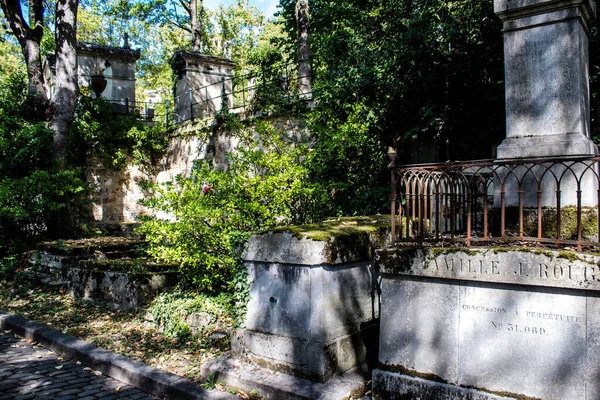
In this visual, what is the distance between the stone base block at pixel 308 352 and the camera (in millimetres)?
4070

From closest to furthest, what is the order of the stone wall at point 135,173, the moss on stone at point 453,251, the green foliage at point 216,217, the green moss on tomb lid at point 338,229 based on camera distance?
the moss on stone at point 453,251, the green moss on tomb lid at point 338,229, the green foliage at point 216,217, the stone wall at point 135,173

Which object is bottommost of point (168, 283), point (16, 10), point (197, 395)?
point (197, 395)

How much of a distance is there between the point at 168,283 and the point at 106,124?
11755mm

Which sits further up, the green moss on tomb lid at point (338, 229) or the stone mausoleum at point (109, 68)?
the stone mausoleum at point (109, 68)

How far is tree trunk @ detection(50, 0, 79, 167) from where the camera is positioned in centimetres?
1240

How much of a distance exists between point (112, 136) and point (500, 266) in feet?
53.7

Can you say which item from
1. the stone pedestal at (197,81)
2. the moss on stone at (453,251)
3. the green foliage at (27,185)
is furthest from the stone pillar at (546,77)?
the stone pedestal at (197,81)

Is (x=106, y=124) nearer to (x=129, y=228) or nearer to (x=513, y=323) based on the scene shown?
(x=129, y=228)

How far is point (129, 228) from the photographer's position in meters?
16.2

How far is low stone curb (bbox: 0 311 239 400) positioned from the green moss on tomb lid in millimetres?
1577

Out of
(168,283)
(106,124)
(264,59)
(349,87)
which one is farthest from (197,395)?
(264,59)

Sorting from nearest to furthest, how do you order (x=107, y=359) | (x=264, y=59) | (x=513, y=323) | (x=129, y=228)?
(x=513, y=323), (x=107, y=359), (x=129, y=228), (x=264, y=59)

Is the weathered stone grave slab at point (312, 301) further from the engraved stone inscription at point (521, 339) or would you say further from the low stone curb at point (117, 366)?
the engraved stone inscription at point (521, 339)

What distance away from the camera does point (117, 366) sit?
4.94m
